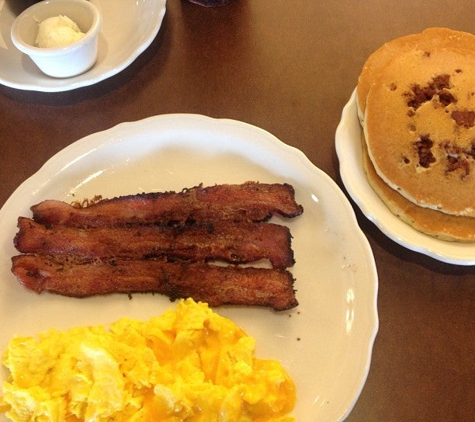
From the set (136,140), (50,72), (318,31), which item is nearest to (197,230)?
(136,140)

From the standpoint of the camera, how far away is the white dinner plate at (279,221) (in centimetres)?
133

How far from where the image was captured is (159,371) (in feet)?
4.13

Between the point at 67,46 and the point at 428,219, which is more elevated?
the point at 67,46

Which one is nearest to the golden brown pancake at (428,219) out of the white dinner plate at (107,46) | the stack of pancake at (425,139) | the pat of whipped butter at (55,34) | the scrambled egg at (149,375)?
the stack of pancake at (425,139)

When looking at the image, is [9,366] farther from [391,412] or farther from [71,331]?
[391,412]

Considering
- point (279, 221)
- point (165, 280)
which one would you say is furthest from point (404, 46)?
point (165, 280)

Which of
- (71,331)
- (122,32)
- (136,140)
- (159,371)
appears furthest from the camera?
(122,32)

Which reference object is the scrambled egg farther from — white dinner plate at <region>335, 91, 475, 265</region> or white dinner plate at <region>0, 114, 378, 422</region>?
white dinner plate at <region>335, 91, 475, 265</region>

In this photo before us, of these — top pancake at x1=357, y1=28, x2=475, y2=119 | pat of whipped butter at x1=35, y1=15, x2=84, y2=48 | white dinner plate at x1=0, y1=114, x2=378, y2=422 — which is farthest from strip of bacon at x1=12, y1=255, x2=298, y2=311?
pat of whipped butter at x1=35, y1=15, x2=84, y2=48

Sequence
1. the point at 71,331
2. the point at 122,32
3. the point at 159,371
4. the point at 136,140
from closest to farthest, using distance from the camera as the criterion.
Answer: the point at 159,371, the point at 71,331, the point at 136,140, the point at 122,32

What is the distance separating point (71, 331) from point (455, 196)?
1.18 metres

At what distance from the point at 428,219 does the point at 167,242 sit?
81 cm

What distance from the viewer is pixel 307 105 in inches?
73.5

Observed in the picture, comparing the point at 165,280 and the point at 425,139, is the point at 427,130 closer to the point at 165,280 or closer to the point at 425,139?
the point at 425,139
